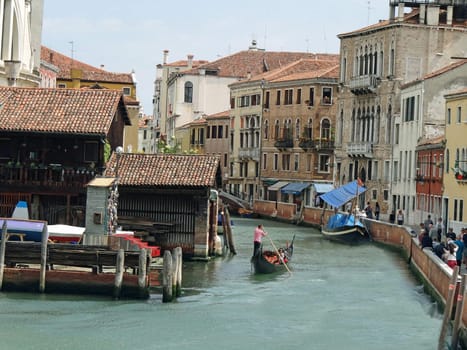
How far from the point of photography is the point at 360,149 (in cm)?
6712

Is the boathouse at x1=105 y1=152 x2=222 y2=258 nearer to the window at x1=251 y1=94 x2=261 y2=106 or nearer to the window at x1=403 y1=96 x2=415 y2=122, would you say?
the window at x1=403 y1=96 x2=415 y2=122

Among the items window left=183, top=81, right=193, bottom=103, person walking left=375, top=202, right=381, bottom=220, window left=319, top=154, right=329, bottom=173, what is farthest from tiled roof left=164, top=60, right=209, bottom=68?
person walking left=375, top=202, right=381, bottom=220

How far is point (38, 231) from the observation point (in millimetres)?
30484

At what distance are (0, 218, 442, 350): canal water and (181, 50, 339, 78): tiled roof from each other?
198ft

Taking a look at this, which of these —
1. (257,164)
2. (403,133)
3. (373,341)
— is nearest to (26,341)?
(373,341)

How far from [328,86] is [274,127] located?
6034 mm

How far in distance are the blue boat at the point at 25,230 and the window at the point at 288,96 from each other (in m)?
48.9

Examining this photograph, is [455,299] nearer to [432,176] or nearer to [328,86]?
[432,176]

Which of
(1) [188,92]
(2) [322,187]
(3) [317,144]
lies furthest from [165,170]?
(1) [188,92]

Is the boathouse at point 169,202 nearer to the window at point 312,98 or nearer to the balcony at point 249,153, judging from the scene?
the window at point 312,98

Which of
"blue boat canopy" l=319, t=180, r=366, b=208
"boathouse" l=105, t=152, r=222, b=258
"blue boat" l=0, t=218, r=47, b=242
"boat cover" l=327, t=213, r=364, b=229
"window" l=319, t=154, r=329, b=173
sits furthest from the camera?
"window" l=319, t=154, r=329, b=173

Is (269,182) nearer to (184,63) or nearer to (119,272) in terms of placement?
(184,63)

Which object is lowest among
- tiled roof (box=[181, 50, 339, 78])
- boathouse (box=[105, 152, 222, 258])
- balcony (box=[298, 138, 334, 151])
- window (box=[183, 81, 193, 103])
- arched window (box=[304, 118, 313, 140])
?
boathouse (box=[105, 152, 222, 258])

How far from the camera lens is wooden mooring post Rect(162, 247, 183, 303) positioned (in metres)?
27.2
